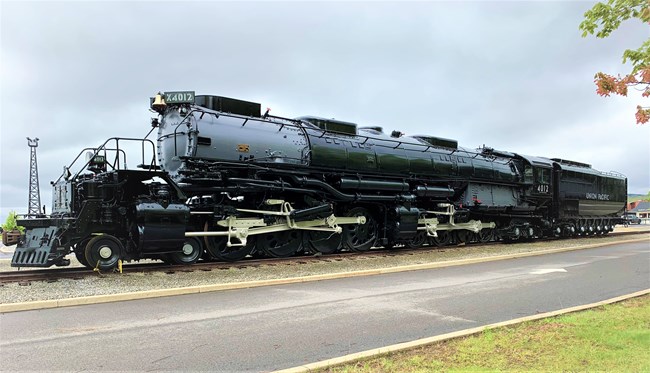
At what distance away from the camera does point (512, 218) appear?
63.4 feet

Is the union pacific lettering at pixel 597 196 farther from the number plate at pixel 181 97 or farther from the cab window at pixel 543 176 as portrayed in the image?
the number plate at pixel 181 97

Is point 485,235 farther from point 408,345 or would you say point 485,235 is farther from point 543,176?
point 408,345

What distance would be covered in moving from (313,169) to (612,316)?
778cm

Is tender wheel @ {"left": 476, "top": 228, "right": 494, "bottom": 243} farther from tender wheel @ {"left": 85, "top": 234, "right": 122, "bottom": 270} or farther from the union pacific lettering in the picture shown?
tender wheel @ {"left": 85, "top": 234, "right": 122, "bottom": 270}

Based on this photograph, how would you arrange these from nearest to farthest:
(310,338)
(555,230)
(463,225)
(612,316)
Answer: (310,338)
(612,316)
(463,225)
(555,230)

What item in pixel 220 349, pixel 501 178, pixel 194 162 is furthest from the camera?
pixel 501 178

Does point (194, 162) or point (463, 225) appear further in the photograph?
point (463, 225)

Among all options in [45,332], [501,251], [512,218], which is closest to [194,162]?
[45,332]

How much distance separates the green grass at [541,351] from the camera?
4.20 m

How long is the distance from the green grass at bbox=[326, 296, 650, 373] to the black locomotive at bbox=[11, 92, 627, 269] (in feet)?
20.9

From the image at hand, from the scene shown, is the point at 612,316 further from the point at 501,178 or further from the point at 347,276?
the point at 501,178

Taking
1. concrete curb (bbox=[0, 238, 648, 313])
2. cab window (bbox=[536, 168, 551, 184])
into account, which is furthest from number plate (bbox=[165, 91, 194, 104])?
cab window (bbox=[536, 168, 551, 184])

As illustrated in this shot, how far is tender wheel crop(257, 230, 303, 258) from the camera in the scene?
38.2ft

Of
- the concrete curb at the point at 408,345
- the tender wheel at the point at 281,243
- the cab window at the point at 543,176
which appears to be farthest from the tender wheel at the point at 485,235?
the concrete curb at the point at 408,345
